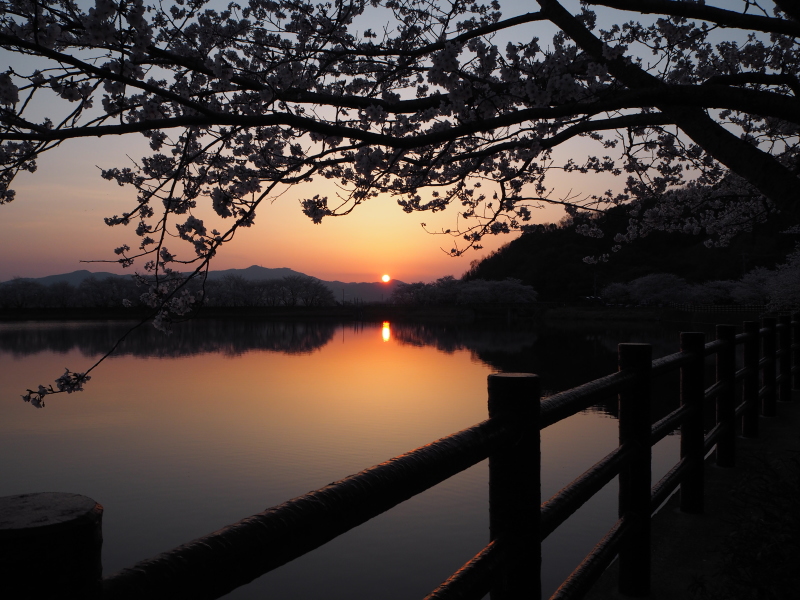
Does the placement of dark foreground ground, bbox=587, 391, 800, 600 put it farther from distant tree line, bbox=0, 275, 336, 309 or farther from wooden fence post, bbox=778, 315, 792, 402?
distant tree line, bbox=0, 275, 336, 309

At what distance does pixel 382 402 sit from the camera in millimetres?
17359

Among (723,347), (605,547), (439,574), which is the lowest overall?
(439,574)

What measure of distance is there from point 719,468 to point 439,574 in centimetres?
353

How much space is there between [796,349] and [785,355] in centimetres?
93

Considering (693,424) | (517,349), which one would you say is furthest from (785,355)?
(517,349)

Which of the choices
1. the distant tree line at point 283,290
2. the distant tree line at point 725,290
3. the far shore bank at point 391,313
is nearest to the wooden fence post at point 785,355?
the distant tree line at point 725,290

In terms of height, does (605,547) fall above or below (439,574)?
above

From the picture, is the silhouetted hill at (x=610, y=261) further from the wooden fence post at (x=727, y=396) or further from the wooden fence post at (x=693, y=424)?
the wooden fence post at (x=693, y=424)

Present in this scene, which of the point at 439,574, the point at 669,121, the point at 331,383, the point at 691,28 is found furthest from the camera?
the point at 331,383

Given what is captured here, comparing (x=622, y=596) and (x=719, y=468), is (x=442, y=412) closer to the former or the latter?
(x=719, y=468)

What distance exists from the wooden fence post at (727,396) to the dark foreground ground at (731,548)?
0.56 metres

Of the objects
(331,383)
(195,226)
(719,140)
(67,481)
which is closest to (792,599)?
(719,140)

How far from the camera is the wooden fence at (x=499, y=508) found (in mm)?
722

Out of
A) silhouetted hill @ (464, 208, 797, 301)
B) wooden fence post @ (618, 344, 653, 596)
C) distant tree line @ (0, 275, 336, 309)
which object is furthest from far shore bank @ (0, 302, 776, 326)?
wooden fence post @ (618, 344, 653, 596)
